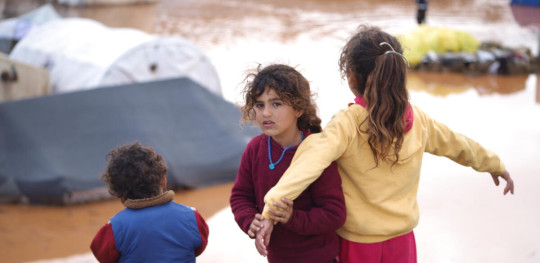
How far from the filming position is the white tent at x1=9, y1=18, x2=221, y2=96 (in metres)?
6.67

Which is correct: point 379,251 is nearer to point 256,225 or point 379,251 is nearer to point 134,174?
point 256,225

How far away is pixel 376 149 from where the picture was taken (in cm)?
214

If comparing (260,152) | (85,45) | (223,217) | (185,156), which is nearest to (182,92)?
(185,156)

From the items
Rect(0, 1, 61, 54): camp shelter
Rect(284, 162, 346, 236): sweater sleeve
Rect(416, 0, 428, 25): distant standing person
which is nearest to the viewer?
Rect(284, 162, 346, 236): sweater sleeve

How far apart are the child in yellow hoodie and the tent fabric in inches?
134

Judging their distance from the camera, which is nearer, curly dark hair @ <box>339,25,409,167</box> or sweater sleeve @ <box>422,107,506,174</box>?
curly dark hair @ <box>339,25,409,167</box>

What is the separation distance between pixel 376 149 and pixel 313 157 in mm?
271

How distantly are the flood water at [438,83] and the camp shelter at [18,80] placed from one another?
235cm

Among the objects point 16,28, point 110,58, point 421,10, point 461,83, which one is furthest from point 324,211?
point 421,10

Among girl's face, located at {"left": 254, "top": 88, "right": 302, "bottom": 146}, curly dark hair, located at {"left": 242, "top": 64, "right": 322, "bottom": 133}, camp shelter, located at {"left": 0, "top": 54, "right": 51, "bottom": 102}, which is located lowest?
camp shelter, located at {"left": 0, "top": 54, "right": 51, "bottom": 102}

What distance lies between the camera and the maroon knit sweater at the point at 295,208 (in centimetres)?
208

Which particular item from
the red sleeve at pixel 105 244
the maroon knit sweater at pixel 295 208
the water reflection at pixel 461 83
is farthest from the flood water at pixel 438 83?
the red sleeve at pixel 105 244

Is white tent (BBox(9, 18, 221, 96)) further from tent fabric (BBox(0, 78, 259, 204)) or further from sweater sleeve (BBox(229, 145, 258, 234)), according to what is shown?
sweater sleeve (BBox(229, 145, 258, 234))

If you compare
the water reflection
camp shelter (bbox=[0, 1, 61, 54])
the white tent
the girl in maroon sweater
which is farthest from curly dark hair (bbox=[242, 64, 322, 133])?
camp shelter (bbox=[0, 1, 61, 54])
